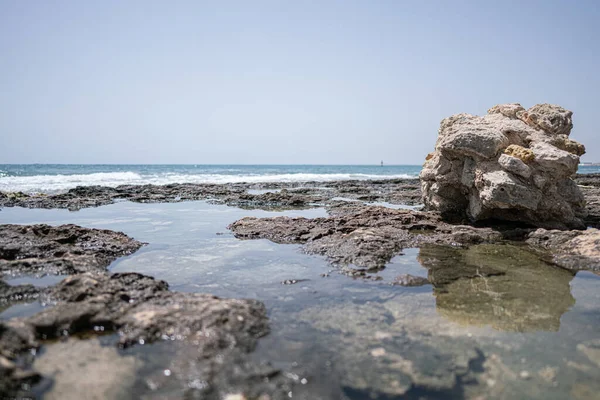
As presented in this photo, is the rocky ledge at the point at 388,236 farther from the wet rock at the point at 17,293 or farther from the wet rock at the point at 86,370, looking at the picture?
the wet rock at the point at 17,293

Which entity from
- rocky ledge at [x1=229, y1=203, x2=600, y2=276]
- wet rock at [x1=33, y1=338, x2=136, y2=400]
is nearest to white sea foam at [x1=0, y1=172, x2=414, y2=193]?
rocky ledge at [x1=229, y1=203, x2=600, y2=276]

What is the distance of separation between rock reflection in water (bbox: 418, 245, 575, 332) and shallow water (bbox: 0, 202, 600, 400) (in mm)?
19

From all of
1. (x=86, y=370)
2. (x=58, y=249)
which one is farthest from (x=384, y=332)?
(x=58, y=249)

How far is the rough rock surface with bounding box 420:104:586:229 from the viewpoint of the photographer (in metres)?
7.32

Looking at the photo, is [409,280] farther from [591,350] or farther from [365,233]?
[365,233]

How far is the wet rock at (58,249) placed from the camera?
4879mm

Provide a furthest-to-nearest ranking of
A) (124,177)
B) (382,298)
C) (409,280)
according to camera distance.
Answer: (124,177), (409,280), (382,298)

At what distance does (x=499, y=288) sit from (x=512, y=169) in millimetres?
3596

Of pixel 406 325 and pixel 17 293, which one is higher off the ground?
pixel 17 293

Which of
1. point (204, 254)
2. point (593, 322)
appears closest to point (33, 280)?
point (204, 254)

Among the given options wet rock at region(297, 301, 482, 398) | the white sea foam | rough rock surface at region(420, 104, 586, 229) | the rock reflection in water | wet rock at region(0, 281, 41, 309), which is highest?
rough rock surface at region(420, 104, 586, 229)

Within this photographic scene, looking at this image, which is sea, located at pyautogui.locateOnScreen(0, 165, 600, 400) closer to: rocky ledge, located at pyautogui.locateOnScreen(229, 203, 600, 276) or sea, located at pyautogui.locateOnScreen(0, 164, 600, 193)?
rocky ledge, located at pyautogui.locateOnScreen(229, 203, 600, 276)

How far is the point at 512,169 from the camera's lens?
735cm

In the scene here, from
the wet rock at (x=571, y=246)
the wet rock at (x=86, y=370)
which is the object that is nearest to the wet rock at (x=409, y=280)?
the wet rock at (x=571, y=246)
